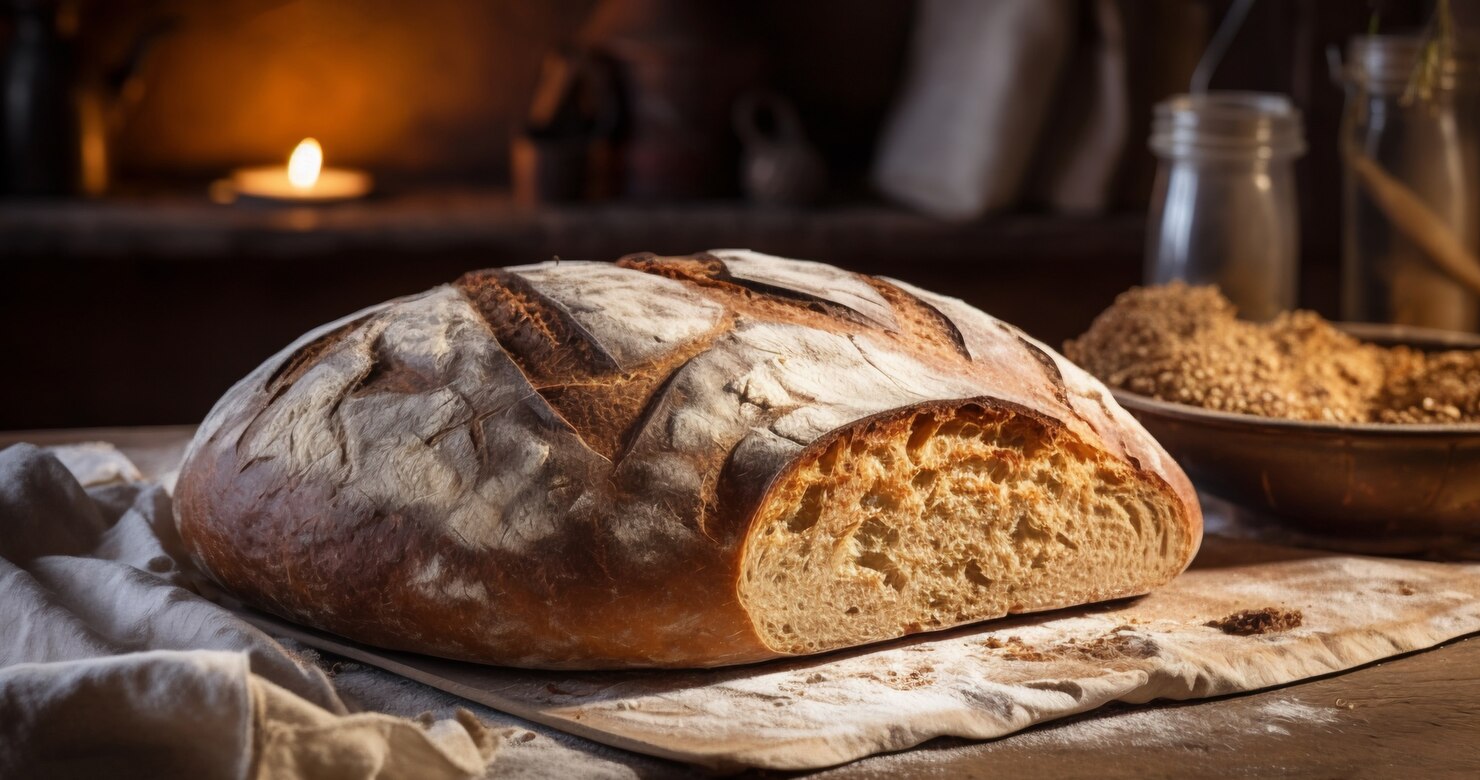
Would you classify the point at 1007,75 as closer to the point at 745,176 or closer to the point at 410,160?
the point at 745,176

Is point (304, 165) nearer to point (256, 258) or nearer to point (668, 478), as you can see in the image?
point (256, 258)

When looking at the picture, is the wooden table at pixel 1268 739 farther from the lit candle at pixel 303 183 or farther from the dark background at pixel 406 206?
the lit candle at pixel 303 183

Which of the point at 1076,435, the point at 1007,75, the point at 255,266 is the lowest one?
the point at 255,266

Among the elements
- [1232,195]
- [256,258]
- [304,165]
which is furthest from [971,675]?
[304,165]

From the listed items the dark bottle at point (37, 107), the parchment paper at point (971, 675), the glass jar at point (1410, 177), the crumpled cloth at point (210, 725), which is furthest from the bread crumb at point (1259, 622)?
the dark bottle at point (37, 107)

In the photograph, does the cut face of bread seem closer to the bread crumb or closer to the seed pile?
the bread crumb

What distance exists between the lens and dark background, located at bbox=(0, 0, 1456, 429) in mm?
2520

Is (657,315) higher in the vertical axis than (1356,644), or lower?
higher

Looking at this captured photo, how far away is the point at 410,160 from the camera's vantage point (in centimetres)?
312

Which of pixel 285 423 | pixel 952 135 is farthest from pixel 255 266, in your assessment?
pixel 285 423

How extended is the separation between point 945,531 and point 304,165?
1918 mm

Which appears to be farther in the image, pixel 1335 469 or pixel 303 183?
pixel 303 183

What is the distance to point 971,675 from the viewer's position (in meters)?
0.94

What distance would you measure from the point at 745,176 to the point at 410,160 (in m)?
0.83
